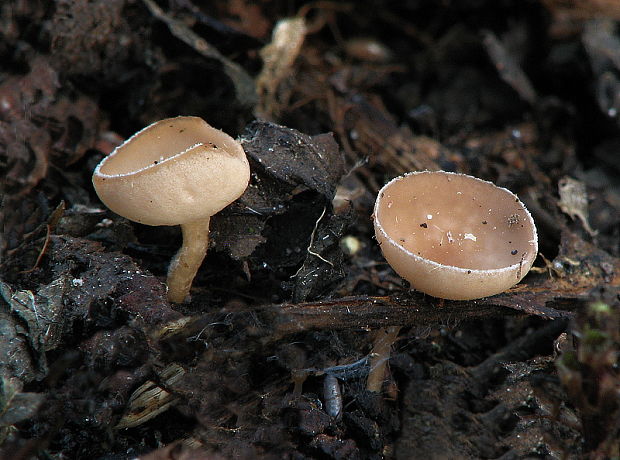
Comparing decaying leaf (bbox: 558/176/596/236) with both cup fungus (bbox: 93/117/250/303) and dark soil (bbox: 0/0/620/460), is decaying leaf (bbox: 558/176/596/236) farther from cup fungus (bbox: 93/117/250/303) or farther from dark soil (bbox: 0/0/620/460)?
cup fungus (bbox: 93/117/250/303)

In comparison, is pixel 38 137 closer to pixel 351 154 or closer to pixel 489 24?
pixel 351 154

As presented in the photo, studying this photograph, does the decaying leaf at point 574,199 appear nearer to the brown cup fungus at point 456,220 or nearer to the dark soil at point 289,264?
the dark soil at point 289,264

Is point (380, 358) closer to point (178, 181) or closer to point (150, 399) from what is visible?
point (150, 399)

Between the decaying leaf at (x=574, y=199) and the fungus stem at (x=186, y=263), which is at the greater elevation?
the fungus stem at (x=186, y=263)

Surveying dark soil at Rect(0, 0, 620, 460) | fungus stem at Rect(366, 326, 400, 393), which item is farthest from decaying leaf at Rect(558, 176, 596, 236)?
fungus stem at Rect(366, 326, 400, 393)

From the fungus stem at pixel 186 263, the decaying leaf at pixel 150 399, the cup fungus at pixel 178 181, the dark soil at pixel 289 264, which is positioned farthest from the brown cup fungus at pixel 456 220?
the decaying leaf at pixel 150 399

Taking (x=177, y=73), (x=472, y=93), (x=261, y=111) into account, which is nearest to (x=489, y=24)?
(x=472, y=93)
